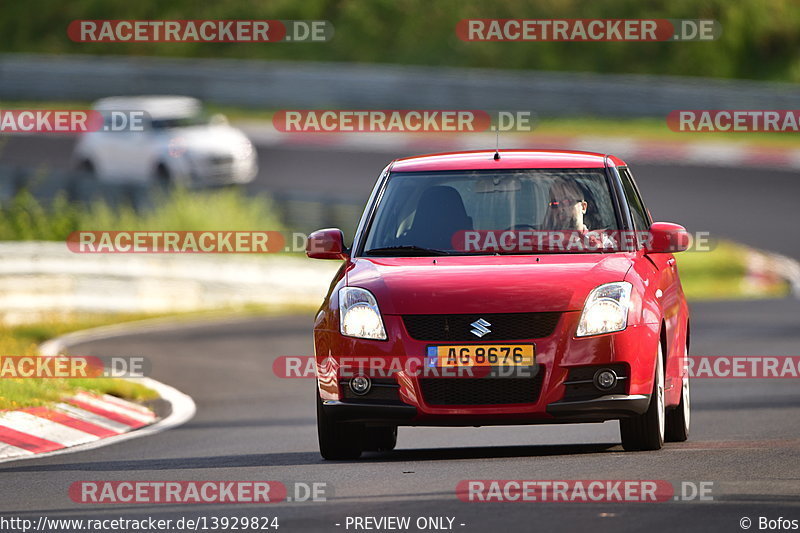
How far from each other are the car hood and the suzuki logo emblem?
7 cm

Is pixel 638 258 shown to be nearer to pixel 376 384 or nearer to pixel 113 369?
pixel 376 384

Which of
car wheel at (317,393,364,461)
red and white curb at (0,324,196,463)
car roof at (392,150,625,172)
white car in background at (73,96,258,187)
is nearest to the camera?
car wheel at (317,393,364,461)

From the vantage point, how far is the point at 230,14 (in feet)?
163

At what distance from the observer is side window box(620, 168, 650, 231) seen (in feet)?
34.0

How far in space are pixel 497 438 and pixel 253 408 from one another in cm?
323

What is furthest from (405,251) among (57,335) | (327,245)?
(57,335)

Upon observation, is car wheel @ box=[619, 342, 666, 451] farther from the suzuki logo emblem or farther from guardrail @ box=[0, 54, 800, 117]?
guardrail @ box=[0, 54, 800, 117]

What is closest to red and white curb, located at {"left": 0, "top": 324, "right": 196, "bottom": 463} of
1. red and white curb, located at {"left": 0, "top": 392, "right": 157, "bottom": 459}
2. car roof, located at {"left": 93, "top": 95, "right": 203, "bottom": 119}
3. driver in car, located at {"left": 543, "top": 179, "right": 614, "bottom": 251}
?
red and white curb, located at {"left": 0, "top": 392, "right": 157, "bottom": 459}

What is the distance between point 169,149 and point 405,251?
75.7 feet

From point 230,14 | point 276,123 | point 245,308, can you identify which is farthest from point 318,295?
point 230,14

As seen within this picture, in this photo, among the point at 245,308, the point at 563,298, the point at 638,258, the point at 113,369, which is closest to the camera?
the point at 563,298

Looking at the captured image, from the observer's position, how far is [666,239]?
9.91m

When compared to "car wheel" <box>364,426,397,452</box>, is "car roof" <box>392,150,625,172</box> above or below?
above

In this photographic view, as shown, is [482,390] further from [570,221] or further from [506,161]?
[506,161]
